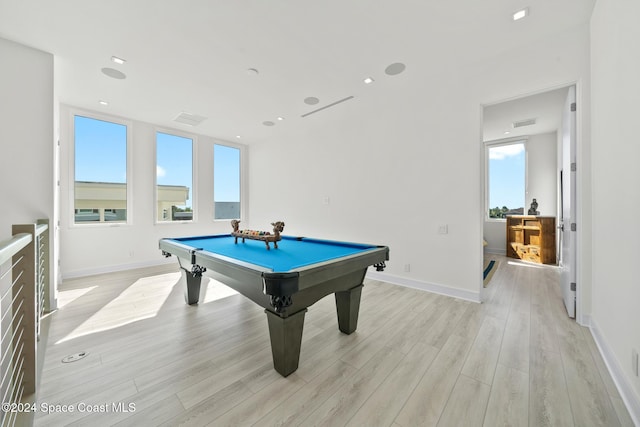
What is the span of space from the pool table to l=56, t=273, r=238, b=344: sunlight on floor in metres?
0.89

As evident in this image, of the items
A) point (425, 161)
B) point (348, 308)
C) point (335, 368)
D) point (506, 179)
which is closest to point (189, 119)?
point (425, 161)

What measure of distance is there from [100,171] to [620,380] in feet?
22.0

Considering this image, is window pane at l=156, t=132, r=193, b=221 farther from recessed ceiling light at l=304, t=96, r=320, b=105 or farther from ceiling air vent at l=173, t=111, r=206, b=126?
recessed ceiling light at l=304, t=96, r=320, b=105

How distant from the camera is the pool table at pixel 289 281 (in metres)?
1.47

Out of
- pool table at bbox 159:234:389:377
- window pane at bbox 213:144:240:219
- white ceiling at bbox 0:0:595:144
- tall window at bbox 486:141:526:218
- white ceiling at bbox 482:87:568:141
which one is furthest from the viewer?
window pane at bbox 213:144:240:219

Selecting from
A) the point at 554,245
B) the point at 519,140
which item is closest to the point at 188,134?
the point at 519,140

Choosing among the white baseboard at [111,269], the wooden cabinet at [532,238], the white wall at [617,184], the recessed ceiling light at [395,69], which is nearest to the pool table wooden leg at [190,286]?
the white baseboard at [111,269]

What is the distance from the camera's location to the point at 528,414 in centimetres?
136

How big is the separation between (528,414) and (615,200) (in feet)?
5.04

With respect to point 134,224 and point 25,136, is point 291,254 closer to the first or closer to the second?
point 25,136

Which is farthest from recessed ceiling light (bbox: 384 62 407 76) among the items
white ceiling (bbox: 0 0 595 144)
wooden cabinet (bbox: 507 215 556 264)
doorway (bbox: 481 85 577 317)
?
wooden cabinet (bbox: 507 215 556 264)

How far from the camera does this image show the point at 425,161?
3.42 metres

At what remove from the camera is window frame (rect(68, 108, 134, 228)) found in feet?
13.5

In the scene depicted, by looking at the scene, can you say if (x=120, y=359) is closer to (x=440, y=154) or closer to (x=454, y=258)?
(x=454, y=258)
